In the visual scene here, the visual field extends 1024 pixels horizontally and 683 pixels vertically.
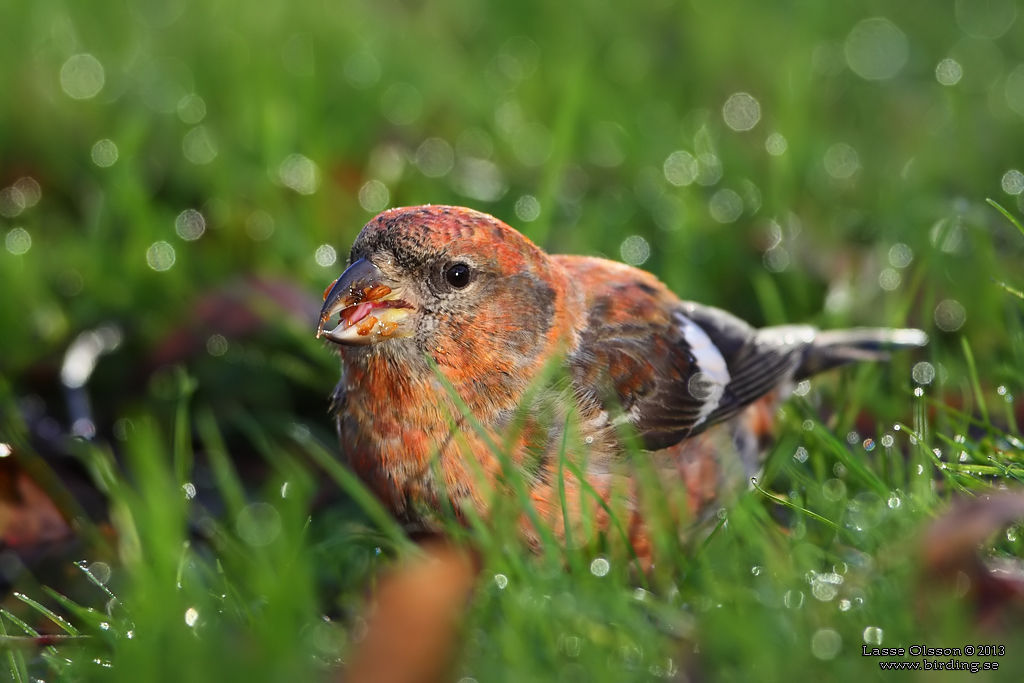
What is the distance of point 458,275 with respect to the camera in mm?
2672

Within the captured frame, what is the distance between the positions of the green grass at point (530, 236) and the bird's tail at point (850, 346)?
0.08 meters

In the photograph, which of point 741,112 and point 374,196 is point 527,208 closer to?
point 374,196

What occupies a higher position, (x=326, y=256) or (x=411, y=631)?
(x=326, y=256)

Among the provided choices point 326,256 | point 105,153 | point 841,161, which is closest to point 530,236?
point 326,256

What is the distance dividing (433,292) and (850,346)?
1272 mm

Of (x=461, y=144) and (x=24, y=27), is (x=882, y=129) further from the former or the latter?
(x=24, y=27)

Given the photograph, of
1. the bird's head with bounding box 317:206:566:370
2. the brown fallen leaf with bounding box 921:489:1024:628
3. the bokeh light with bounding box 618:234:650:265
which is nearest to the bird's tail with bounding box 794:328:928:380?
the bokeh light with bounding box 618:234:650:265

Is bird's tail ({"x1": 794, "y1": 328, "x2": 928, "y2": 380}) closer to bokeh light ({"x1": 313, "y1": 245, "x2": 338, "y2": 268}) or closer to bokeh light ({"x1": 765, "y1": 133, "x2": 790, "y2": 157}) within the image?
bokeh light ({"x1": 765, "y1": 133, "x2": 790, "y2": 157})

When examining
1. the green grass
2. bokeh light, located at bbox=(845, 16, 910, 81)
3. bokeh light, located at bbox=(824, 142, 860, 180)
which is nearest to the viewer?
the green grass

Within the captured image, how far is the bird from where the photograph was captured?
2.47m

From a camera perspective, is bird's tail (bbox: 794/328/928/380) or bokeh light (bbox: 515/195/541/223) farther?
bokeh light (bbox: 515/195/541/223)

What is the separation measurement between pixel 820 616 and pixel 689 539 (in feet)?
→ 2.07

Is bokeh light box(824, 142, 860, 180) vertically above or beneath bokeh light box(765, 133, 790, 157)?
beneath

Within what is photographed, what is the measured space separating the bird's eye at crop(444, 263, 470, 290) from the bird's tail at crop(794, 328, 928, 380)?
1096 mm
